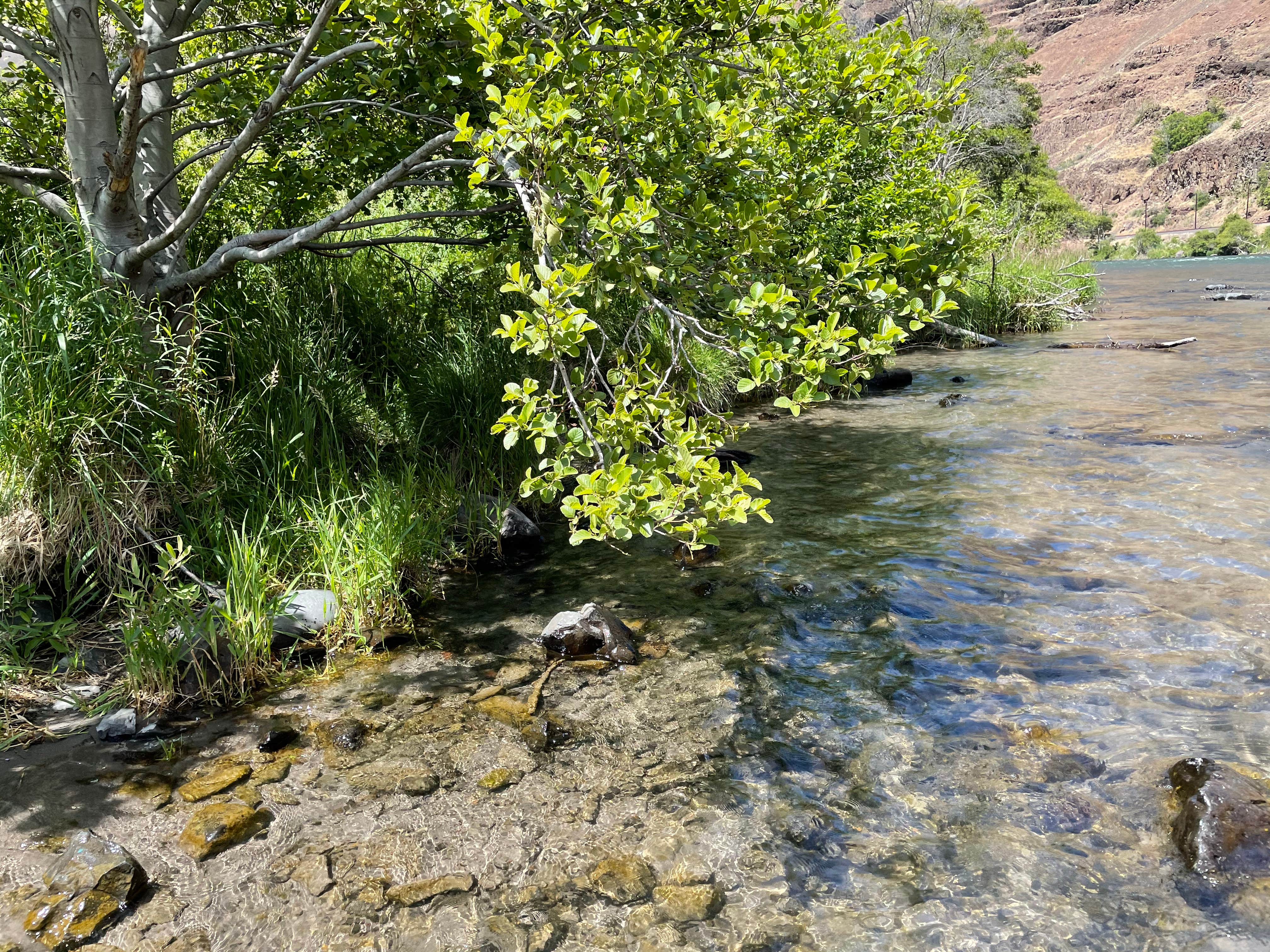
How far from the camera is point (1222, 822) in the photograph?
3.32m

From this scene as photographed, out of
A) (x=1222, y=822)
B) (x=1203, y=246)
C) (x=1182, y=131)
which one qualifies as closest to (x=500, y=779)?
(x=1222, y=822)

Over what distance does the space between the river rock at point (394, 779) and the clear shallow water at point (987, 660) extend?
1.42 m

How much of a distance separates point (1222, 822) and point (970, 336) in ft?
56.2

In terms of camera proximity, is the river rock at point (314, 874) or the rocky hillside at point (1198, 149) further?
the rocky hillside at point (1198, 149)

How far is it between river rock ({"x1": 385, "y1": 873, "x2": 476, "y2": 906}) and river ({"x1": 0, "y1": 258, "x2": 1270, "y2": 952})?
2.0 inches

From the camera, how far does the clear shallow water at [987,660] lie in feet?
10.5

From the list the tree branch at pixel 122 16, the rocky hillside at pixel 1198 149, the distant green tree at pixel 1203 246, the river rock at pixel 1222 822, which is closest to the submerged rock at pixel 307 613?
the tree branch at pixel 122 16

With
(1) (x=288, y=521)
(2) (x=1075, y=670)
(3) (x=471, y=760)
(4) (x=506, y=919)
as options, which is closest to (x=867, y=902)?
(4) (x=506, y=919)

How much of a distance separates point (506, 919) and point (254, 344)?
4918 millimetres

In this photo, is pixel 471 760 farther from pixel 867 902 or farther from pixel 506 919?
pixel 867 902

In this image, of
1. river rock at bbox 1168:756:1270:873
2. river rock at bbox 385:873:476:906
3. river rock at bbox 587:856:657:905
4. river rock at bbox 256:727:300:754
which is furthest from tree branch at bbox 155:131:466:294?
river rock at bbox 1168:756:1270:873

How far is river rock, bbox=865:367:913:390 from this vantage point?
14.6m

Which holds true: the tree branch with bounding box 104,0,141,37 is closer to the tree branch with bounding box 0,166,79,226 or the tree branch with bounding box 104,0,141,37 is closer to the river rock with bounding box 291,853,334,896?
the tree branch with bounding box 0,166,79,226

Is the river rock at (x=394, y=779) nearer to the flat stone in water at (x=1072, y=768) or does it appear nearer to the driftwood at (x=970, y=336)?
the flat stone in water at (x=1072, y=768)
